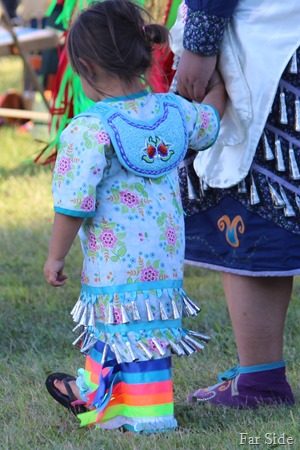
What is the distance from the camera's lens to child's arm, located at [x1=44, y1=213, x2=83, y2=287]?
6.95ft

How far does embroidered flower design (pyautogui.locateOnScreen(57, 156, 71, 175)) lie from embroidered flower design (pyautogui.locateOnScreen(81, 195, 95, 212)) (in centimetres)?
8

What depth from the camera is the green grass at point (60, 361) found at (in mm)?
2191

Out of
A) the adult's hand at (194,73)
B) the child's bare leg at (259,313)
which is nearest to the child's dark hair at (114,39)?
the adult's hand at (194,73)

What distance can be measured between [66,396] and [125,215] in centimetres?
54

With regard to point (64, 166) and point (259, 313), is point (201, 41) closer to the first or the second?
point (64, 166)

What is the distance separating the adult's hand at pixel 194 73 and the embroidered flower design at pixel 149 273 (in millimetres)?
472

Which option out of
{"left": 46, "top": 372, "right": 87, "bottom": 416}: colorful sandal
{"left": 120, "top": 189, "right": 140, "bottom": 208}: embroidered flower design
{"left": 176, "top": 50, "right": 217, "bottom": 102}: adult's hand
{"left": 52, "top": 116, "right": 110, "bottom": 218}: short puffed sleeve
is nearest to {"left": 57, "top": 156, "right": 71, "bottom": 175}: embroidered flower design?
{"left": 52, "top": 116, "right": 110, "bottom": 218}: short puffed sleeve

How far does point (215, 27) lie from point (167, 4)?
3.62 ft

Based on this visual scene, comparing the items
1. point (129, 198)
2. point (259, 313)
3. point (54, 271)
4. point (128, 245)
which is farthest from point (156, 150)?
point (259, 313)

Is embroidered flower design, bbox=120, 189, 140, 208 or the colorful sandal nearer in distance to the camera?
embroidered flower design, bbox=120, 189, 140, 208

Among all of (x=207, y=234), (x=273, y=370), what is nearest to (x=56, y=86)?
(x=207, y=234)

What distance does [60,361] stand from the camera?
2.91 m

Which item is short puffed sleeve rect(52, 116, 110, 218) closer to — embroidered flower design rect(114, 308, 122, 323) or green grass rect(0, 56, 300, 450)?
embroidered flower design rect(114, 308, 122, 323)

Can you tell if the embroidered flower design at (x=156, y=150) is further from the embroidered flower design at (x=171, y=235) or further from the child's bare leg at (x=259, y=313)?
the child's bare leg at (x=259, y=313)
